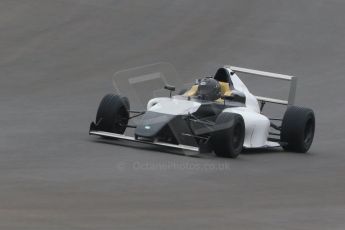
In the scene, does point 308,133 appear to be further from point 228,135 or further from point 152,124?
point 152,124

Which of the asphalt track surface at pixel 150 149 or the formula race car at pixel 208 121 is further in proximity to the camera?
the formula race car at pixel 208 121

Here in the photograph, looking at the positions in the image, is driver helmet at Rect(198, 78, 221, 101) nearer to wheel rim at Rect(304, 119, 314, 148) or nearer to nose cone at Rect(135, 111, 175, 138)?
nose cone at Rect(135, 111, 175, 138)

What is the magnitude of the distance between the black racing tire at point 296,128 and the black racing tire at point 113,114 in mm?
2445

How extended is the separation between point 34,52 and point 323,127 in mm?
7718

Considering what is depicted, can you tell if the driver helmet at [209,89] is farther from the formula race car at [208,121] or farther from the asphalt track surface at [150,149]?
the asphalt track surface at [150,149]

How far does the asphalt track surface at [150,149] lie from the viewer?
30.6ft

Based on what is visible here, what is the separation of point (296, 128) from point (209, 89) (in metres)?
1.47

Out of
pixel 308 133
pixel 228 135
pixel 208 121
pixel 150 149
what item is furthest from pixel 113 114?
pixel 308 133

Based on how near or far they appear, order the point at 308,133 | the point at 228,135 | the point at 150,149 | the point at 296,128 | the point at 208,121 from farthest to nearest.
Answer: the point at 308,133 → the point at 296,128 → the point at 208,121 → the point at 150,149 → the point at 228,135

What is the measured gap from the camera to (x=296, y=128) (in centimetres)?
1468

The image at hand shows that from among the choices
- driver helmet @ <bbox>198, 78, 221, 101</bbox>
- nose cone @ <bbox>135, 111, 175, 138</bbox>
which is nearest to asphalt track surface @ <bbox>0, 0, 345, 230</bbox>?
nose cone @ <bbox>135, 111, 175, 138</bbox>

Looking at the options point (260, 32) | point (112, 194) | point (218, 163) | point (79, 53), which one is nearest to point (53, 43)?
point (79, 53)

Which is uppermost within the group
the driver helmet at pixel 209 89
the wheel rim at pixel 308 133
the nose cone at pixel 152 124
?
the driver helmet at pixel 209 89

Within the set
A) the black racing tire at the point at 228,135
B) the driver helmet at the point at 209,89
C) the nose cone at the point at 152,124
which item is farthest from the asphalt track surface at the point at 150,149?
the driver helmet at the point at 209,89
